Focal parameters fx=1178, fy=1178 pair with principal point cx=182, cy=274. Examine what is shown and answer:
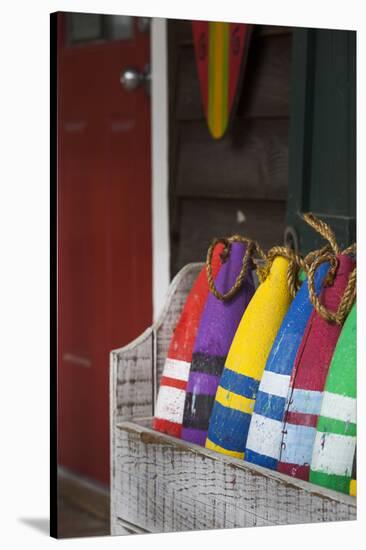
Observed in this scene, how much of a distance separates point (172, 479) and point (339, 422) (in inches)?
8.9

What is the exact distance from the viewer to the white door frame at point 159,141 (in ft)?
5.85

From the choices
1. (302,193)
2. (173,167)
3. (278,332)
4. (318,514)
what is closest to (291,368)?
(278,332)

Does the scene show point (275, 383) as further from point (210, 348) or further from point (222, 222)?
point (222, 222)

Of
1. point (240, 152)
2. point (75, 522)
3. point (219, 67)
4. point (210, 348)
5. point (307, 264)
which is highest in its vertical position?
point (219, 67)

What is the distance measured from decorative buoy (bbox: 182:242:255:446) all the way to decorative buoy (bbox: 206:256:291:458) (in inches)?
0.6

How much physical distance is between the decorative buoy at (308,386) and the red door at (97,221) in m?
0.24

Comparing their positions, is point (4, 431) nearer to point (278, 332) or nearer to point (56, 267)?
point (56, 267)

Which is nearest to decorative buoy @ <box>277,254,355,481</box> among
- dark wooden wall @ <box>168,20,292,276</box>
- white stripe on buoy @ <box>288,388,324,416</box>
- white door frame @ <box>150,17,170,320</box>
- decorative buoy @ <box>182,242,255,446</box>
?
white stripe on buoy @ <box>288,388,324,416</box>

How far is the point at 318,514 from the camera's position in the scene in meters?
1.40

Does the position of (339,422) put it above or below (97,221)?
below

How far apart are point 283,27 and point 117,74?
15.6 inches

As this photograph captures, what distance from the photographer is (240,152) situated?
5.59 feet

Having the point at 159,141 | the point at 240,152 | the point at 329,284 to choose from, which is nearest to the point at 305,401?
the point at 329,284

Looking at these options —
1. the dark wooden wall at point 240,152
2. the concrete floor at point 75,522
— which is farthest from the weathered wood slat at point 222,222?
the concrete floor at point 75,522
